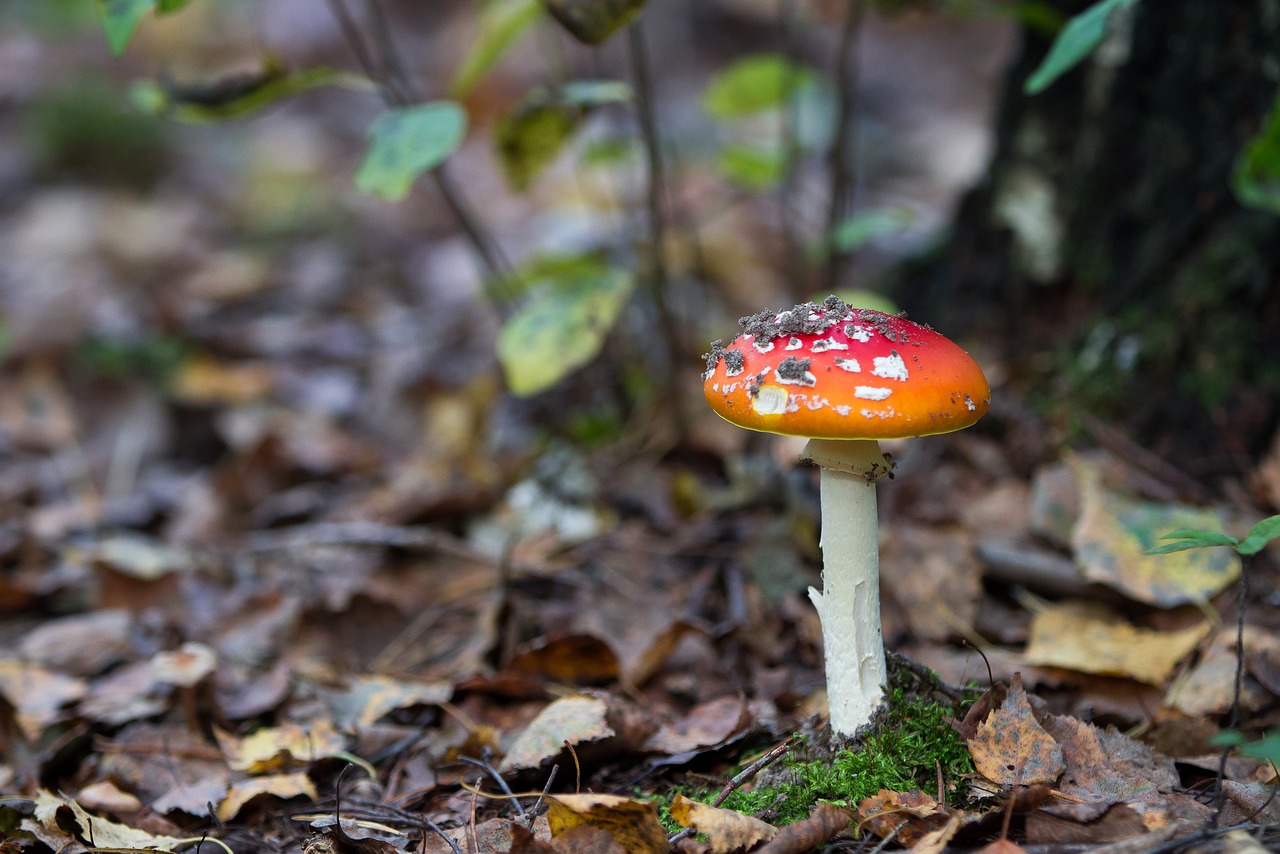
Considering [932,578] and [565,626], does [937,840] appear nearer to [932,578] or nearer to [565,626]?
[932,578]

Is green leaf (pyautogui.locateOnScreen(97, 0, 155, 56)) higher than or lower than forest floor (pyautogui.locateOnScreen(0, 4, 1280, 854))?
higher

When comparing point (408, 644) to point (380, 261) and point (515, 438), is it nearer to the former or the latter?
point (515, 438)


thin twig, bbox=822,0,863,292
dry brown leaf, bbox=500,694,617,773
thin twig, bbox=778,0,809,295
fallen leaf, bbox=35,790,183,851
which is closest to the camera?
fallen leaf, bbox=35,790,183,851

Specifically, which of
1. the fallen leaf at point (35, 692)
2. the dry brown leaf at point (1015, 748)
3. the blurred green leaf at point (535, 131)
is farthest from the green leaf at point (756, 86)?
the fallen leaf at point (35, 692)

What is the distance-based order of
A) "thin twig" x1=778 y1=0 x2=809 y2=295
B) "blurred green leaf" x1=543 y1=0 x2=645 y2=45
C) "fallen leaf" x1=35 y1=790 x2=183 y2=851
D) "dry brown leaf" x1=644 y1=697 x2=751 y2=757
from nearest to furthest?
"fallen leaf" x1=35 y1=790 x2=183 y2=851
"dry brown leaf" x1=644 y1=697 x2=751 y2=757
"blurred green leaf" x1=543 y1=0 x2=645 y2=45
"thin twig" x1=778 y1=0 x2=809 y2=295

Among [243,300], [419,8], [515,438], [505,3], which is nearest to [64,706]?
[515,438]

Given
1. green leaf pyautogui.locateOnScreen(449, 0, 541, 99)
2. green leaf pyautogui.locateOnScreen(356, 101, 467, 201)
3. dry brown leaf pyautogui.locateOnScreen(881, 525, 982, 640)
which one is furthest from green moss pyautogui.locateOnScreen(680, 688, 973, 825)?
green leaf pyautogui.locateOnScreen(449, 0, 541, 99)

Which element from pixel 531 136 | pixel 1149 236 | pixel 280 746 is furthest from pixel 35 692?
pixel 1149 236

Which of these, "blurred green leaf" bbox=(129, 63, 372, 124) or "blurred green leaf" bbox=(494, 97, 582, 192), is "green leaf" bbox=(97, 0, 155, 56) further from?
"blurred green leaf" bbox=(494, 97, 582, 192)
